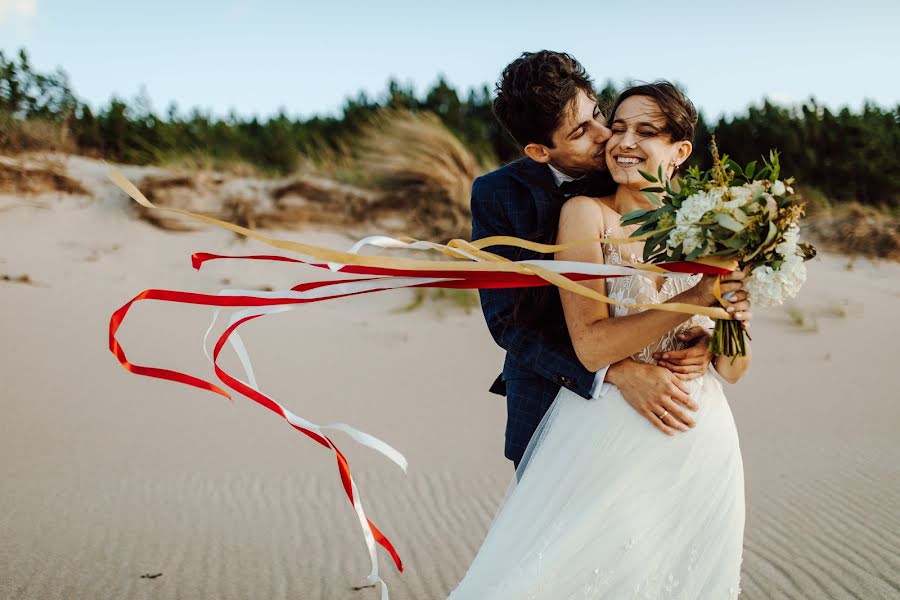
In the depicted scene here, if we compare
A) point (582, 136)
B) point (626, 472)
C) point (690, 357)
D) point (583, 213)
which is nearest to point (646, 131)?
point (582, 136)

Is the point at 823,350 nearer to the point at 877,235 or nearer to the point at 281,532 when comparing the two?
the point at 877,235

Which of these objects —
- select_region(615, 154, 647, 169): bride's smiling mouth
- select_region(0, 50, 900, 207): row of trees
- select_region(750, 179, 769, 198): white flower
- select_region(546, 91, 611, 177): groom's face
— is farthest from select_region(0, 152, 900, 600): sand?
select_region(750, 179, 769, 198): white flower

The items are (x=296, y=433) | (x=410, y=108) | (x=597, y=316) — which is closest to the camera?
(x=597, y=316)

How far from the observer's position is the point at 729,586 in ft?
9.23

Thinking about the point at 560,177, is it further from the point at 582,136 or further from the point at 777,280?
the point at 777,280

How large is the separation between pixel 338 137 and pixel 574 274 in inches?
459

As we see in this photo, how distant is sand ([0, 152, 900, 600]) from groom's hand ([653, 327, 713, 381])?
2.47 metres

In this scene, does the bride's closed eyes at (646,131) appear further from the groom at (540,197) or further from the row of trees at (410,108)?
the row of trees at (410,108)

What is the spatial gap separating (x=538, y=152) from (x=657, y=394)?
40.8 inches

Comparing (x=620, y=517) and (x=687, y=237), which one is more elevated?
(x=687, y=237)

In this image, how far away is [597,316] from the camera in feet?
9.05

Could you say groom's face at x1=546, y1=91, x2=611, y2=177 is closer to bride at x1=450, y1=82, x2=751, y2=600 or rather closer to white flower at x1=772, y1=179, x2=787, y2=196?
bride at x1=450, y1=82, x2=751, y2=600

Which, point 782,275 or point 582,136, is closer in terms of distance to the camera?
point 782,275

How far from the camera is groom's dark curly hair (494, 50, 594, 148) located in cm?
306
